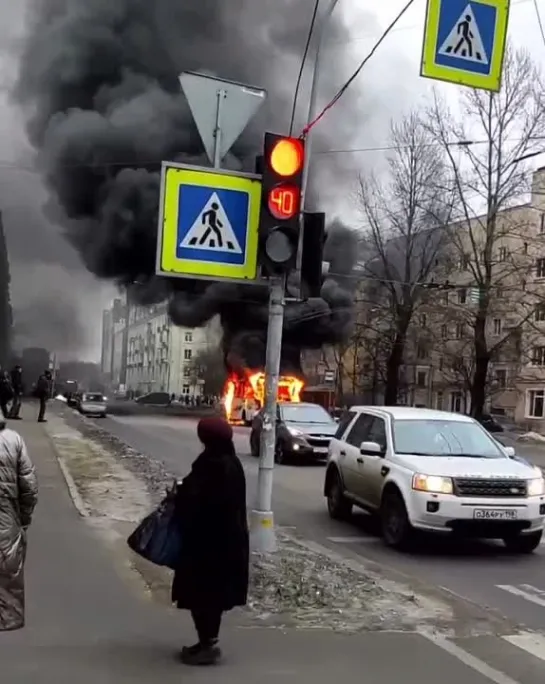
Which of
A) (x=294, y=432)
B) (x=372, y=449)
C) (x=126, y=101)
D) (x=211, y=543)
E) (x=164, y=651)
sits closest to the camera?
(x=211, y=543)

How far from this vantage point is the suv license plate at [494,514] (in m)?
9.08

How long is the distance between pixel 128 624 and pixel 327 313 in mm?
37209

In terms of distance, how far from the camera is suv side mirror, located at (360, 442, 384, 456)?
10164 millimetres

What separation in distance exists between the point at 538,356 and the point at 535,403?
11.0 metres

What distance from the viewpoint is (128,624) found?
5.71 m

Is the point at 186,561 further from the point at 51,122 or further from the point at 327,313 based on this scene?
the point at 327,313

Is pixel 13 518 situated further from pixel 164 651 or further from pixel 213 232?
pixel 213 232

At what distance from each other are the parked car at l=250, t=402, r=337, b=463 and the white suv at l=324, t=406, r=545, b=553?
27.0ft

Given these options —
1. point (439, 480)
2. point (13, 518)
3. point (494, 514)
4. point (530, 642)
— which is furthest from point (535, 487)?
point (13, 518)

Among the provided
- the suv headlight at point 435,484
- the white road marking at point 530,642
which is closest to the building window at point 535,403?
the suv headlight at point 435,484

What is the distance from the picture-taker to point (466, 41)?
8.12 meters

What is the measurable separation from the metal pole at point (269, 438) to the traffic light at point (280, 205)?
312 mm

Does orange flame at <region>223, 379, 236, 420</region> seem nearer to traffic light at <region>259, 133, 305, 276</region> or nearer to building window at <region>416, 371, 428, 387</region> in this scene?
traffic light at <region>259, 133, 305, 276</region>

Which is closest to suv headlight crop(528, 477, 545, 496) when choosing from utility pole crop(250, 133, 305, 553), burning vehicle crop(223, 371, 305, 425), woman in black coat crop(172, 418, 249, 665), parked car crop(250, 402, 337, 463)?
utility pole crop(250, 133, 305, 553)
